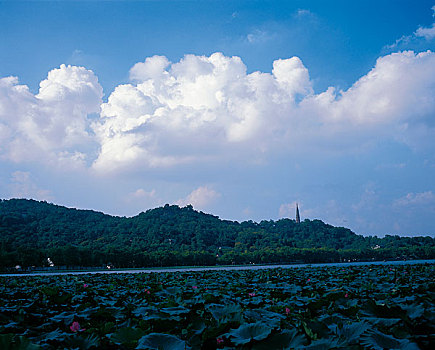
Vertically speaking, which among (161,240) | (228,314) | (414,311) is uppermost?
(161,240)

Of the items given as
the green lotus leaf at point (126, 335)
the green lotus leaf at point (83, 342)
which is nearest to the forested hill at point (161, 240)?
the green lotus leaf at point (83, 342)

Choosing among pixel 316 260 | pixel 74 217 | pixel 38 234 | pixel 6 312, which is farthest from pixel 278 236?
pixel 6 312

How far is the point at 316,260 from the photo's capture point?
87.9 metres

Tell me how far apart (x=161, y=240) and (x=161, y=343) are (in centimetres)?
9558

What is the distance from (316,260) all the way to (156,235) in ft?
139

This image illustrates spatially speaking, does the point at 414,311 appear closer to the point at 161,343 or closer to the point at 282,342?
the point at 282,342

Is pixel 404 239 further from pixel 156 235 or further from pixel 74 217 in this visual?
pixel 74 217

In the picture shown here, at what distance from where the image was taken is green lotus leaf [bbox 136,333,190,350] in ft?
7.60

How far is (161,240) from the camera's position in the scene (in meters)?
95.3

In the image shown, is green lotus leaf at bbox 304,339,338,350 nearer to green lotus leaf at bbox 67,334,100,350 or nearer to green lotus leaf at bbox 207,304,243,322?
green lotus leaf at bbox 207,304,243,322

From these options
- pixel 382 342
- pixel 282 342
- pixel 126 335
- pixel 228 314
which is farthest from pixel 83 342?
pixel 382 342

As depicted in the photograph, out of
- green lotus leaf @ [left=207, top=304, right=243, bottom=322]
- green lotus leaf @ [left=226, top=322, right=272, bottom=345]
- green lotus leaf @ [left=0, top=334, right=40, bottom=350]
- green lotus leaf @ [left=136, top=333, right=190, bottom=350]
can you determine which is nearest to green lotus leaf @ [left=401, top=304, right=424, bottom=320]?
green lotus leaf @ [left=207, top=304, right=243, bottom=322]

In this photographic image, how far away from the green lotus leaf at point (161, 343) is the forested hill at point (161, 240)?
5113cm

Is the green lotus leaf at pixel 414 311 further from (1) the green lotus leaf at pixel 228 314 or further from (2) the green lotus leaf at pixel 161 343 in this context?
(2) the green lotus leaf at pixel 161 343
